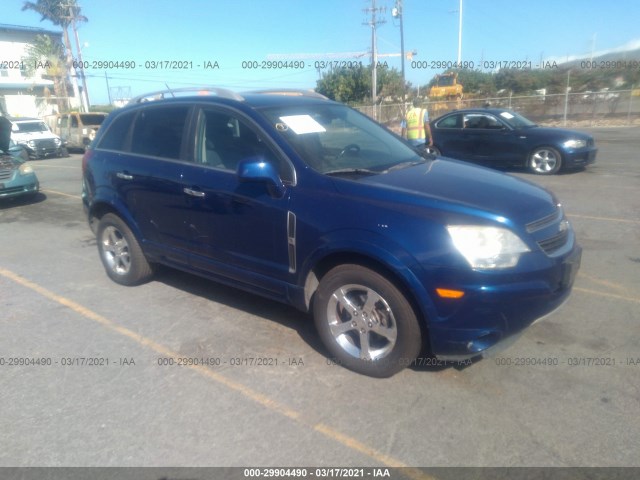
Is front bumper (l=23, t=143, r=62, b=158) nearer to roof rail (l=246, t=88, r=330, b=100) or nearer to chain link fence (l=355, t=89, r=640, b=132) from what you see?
chain link fence (l=355, t=89, r=640, b=132)

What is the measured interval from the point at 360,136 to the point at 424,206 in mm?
1489

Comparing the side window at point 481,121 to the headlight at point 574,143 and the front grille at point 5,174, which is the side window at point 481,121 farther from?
the front grille at point 5,174

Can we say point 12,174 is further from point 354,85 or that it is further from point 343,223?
point 354,85

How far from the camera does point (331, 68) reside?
165 ft

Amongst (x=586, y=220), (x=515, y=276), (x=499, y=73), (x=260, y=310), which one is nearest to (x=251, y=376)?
(x=260, y=310)

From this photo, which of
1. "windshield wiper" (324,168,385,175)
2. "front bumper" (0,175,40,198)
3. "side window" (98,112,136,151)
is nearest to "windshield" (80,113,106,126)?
"front bumper" (0,175,40,198)

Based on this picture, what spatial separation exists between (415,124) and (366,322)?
8.45m

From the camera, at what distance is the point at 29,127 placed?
20.7 m

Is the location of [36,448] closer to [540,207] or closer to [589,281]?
[540,207]

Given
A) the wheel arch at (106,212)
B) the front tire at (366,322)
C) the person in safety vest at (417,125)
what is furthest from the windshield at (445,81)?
the front tire at (366,322)

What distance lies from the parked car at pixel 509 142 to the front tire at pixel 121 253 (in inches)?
356

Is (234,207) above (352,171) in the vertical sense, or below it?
below

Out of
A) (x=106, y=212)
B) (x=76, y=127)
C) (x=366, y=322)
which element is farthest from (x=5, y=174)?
(x=76, y=127)

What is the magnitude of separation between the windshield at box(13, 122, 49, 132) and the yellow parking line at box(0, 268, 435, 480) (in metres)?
18.4
